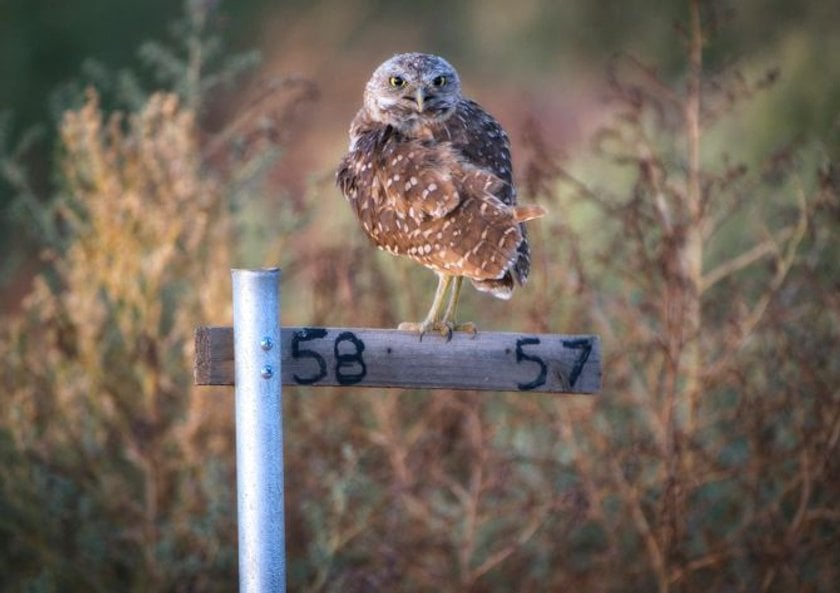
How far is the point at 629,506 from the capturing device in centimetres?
476

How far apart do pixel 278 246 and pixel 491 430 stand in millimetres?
1051

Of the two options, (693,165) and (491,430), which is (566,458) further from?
(693,165)

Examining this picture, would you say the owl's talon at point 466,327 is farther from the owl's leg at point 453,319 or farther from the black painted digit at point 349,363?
the black painted digit at point 349,363

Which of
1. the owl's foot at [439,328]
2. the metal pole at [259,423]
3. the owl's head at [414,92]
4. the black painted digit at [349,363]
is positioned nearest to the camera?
the metal pole at [259,423]

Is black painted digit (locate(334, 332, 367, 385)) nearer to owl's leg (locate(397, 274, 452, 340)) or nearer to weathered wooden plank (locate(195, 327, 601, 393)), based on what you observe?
weathered wooden plank (locate(195, 327, 601, 393))

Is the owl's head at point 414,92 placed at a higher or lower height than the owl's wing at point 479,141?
higher

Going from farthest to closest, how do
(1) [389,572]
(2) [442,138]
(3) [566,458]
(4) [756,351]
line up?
(3) [566,458] < (4) [756,351] < (1) [389,572] < (2) [442,138]

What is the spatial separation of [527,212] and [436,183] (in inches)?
12.3

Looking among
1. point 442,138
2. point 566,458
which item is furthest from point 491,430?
point 442,138

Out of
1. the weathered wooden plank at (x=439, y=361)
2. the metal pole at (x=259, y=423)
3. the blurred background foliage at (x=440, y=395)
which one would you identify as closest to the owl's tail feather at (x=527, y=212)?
the weathered wooden plank at (x=439, y=361)

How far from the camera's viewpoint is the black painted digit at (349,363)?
3211 mm

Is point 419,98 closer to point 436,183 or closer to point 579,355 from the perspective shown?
point 436,183

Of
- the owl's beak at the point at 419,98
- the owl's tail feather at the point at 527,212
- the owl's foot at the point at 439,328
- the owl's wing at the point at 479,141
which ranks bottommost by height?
the owl's foot at the point at 439,328

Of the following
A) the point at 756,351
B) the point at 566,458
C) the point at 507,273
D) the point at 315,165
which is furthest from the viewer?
the point at 315,165
